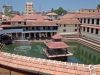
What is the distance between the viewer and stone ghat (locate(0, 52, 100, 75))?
2191 cm

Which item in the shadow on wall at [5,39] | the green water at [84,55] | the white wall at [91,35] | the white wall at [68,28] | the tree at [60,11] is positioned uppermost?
the tree at [60,11]

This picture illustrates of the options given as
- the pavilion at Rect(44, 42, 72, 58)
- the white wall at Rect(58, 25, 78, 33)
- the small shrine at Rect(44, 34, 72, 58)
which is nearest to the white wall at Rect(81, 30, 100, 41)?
the white wall at Rect(58, 25, 78, 33)

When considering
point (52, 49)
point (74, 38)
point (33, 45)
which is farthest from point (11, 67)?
point (74, 38)

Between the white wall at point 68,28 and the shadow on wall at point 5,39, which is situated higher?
the white wall at point 68,28

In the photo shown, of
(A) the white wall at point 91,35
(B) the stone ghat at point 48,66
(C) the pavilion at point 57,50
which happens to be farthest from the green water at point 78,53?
(B) the stone ghat at point 48,66

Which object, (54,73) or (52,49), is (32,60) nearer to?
(54,73)

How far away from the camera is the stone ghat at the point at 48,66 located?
2191 centimetres

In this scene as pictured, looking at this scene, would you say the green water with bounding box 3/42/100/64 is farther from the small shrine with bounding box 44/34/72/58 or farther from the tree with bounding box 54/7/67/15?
the tree with bounding box 54/7/67/15

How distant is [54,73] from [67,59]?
1209 centimetres

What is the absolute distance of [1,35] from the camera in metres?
53.2

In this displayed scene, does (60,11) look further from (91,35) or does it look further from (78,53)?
(78,53)

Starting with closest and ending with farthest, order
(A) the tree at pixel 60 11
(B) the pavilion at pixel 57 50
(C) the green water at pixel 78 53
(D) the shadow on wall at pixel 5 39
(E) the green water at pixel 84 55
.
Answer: (B) the pavilion at pixel 57 50 < (E) the green water at pixel 84 55 < (C) the green water at pixel 78 53 < (D) the shadow on wall at pixel 5 39 < (A) the tree at pixel 60 11

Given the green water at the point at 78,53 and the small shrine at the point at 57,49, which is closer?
the small shrine at the point at 57,49

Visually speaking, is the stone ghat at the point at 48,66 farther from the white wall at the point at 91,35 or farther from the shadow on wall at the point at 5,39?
the white wall at the point at 91,35
